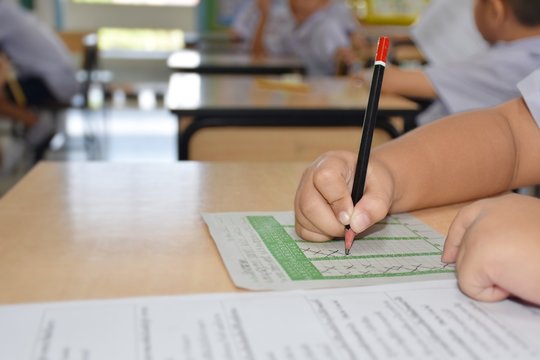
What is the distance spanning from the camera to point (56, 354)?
400mm

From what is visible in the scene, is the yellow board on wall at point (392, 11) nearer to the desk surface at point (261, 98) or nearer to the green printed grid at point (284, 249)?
the desk surface at point (261, 98)

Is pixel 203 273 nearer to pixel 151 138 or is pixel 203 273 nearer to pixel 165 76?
pixel 151 138

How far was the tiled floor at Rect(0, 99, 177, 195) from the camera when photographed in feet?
13.8

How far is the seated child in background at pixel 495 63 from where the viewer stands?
1.51m

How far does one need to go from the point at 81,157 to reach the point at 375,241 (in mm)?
3929

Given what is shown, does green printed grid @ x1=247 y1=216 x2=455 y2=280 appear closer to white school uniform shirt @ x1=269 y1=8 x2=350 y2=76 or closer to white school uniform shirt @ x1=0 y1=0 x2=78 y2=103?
white school uniform shirt @ x1=269 y1=8 x2=350 y2=76

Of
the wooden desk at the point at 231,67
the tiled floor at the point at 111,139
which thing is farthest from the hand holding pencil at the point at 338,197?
the tiled floor at the point at 111,139

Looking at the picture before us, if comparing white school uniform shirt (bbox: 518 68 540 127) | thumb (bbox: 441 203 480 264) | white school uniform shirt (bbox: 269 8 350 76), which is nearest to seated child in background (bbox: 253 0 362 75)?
white school uniform shirt (bbox: 269 8 350 76)

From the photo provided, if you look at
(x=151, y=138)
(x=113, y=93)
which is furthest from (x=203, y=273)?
(x=113, y=93)

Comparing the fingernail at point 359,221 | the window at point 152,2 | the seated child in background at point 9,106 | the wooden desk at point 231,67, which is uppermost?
the window at point 152,2

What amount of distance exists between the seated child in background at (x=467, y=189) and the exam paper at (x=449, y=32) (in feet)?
3.70

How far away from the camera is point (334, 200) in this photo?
0.60 metres

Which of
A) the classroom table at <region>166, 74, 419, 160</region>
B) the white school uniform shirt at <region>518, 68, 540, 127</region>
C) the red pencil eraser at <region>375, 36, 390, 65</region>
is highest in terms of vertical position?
the red pencil eraser at <region>375, 36, 390, 65</region>

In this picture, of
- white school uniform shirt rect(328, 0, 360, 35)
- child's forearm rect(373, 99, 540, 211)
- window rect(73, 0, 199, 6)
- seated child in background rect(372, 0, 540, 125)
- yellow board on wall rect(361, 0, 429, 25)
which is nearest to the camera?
child's forearm rect(373, 99, 540, 211)
